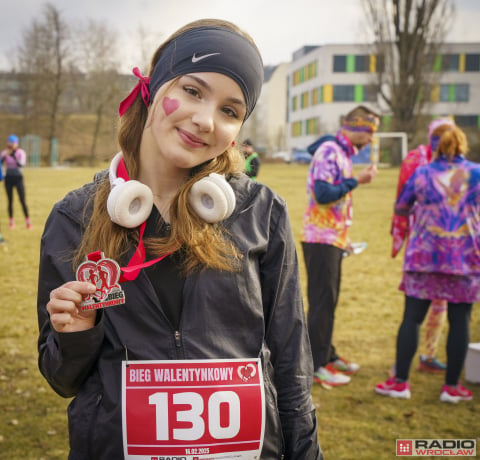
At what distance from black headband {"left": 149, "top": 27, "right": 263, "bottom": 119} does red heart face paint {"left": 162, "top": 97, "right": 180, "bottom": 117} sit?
8cm

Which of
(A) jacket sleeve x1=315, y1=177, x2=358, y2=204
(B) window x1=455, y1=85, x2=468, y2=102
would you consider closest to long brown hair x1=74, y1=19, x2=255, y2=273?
(A) jacket sleeve x1=315, y1=177, x2=358, y2=204

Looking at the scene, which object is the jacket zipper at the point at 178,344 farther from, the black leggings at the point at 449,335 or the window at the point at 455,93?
the window at the point at 455,93

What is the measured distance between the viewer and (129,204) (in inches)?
66.0

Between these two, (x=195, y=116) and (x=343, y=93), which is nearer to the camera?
(x=195, y=116)

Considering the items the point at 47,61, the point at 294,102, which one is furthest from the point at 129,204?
the point at 294,102

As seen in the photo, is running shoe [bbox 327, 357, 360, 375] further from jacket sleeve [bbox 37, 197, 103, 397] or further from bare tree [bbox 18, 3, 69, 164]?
bare tree [bbox 18, 3, 69, 164]

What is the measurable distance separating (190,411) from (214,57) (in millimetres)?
1013

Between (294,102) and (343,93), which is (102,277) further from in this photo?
(294,102)

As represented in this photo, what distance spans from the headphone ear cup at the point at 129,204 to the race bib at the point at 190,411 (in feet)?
1.32

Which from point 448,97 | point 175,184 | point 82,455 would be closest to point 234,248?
point 175,184

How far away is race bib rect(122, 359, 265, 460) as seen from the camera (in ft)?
5.44

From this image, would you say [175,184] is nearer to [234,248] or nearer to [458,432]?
[234,248]

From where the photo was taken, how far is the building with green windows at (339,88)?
204 feet

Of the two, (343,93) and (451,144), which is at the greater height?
(343,93)
